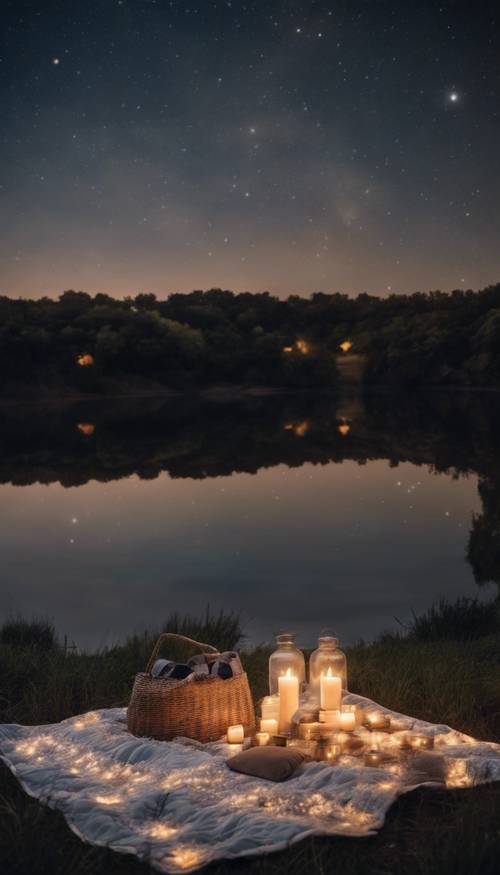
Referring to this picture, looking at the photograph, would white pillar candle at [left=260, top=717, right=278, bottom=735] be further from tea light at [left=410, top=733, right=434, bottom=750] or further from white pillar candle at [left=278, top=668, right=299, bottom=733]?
tea light at [left=410, top=733, right=434, bottom=750]

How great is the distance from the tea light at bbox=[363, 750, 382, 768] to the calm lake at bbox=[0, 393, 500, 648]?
12.6 feet

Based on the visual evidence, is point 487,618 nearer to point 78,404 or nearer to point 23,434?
point 23,434

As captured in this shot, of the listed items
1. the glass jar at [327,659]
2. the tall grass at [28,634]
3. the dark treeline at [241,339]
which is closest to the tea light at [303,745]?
the glass jar at [327,659]

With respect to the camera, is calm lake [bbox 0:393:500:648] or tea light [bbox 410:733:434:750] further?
calm lake [bbox 0:393:500:648]

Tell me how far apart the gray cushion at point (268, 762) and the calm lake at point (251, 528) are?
12.7ft

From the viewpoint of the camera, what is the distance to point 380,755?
14.9 ft

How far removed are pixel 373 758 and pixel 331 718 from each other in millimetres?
535

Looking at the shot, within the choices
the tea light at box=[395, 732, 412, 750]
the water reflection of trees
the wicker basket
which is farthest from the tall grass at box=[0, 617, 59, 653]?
the water reflection of trees

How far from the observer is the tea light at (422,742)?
15.4ft

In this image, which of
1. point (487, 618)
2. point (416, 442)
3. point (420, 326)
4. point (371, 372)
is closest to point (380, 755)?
point (487, 618)

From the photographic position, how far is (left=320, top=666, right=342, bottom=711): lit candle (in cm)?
514

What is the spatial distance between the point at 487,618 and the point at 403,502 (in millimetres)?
10579

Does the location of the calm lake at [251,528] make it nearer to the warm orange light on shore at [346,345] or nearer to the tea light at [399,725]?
the tea light at [399,725]

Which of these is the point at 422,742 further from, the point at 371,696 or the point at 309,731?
the point at 371,696
